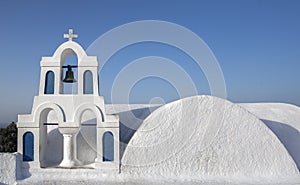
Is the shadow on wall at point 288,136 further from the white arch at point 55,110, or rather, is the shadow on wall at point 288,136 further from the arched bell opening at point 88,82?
the white arch at point 55,110

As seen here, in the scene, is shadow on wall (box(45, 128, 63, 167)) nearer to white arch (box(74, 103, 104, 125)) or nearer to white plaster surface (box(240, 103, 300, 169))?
white arch (box(74, 103, 104, 125))

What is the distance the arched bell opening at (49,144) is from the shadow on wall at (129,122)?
2.32 meters

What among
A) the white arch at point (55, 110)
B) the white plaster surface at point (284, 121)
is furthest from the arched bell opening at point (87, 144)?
the white plaster surface at point (284, 121)

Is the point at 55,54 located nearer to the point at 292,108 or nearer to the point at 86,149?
the point at 86,149

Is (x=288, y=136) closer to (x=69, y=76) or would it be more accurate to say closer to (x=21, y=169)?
(x=69, y=76)

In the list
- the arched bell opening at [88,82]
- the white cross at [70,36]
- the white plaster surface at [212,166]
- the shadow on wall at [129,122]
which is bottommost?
the white plaster surface at [212,166]

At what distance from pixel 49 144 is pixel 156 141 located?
4249 mm

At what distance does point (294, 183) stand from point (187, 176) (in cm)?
317

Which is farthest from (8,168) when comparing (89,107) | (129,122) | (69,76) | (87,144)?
(129,122)

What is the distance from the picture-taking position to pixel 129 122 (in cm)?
1228

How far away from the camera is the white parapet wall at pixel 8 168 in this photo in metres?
9.22

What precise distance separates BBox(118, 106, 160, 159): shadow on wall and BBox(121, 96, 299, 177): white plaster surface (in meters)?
1.28

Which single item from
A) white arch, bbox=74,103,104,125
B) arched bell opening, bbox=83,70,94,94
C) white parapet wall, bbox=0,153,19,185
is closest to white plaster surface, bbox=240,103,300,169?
white arch, bbox=74,103,104,125

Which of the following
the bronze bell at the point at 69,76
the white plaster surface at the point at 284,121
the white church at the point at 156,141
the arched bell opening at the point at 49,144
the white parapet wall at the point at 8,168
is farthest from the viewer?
the white plaster surface at the point at 284,121
